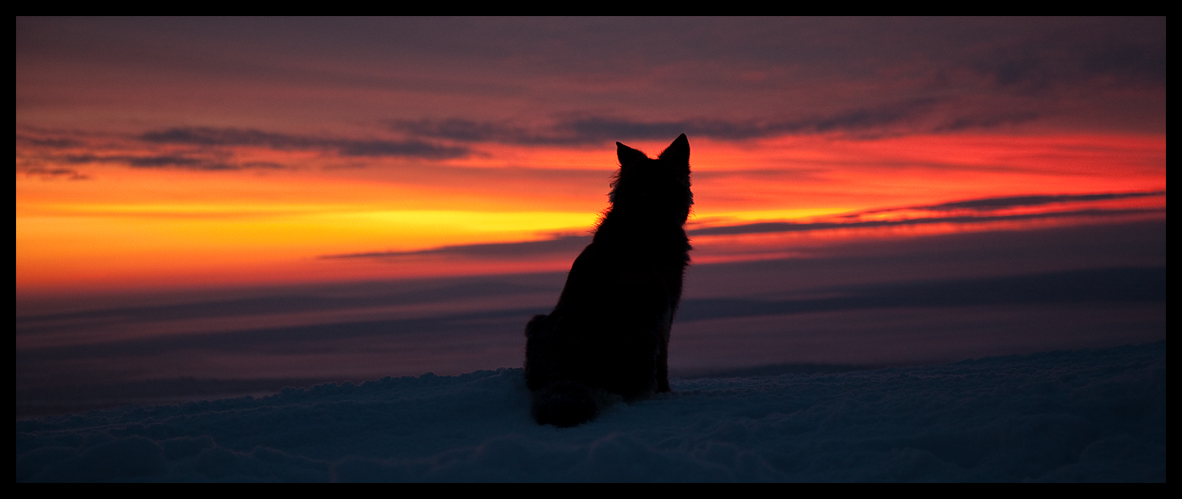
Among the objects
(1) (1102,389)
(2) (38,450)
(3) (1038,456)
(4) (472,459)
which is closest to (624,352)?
(4) (472,459)

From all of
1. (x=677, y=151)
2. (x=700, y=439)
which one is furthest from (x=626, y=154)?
(x=700, y=439)

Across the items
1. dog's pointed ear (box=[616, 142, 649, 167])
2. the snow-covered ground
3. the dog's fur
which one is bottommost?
the snow-covered ground

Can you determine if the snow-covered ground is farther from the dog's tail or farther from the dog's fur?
the dog's fur

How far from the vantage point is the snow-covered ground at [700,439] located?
358cm

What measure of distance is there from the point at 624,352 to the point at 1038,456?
315 cm

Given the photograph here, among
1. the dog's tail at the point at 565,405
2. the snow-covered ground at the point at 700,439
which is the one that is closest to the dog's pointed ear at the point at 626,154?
the snow-covered ground at the point at 700,439

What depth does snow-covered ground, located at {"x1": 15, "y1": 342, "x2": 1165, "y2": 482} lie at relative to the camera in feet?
11.7

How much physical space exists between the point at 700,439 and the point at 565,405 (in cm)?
126

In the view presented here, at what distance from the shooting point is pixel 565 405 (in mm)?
4988

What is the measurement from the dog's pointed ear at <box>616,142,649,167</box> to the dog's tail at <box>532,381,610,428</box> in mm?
3007

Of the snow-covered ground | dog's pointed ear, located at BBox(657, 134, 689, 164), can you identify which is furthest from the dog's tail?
dog's pointed ear, located at BBox(657, 134, 689, 164)

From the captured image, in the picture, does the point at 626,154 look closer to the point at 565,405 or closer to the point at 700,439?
the point at 565,405

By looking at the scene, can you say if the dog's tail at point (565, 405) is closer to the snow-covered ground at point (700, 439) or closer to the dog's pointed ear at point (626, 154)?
the snow-covered ground at point (700, 439)

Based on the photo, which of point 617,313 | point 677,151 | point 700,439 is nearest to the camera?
point 700,439
